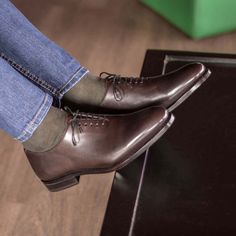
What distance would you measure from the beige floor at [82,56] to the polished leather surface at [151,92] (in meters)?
0.30

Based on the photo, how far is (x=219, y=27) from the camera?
1549 mm

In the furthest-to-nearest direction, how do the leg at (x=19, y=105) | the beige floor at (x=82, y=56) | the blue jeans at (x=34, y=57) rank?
the beige floor at (x=82, y=56) → the blue jeans at (x=34, y=57) → the leg at (x=19, y=105)

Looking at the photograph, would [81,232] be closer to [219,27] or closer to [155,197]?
[155,197]

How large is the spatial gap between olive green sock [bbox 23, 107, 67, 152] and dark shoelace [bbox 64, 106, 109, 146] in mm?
15

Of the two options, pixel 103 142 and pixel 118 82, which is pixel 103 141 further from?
pixel 118 82

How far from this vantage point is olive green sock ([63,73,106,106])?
0.85 metres

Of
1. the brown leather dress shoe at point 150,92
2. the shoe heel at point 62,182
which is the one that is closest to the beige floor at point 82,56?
the shoe heel at point 62,182

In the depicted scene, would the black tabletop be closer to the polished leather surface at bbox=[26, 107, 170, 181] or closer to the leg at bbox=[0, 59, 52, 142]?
the polished leather surface at bbox=[26, 107, 170, 181]

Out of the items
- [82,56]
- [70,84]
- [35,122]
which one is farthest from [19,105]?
[82,56]

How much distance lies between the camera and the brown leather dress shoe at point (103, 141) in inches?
30.5

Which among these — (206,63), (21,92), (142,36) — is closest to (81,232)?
(21,92)

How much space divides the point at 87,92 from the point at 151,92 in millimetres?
131

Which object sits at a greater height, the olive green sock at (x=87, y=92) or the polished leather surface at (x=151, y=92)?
the olive green sock at (x=87, y=92)

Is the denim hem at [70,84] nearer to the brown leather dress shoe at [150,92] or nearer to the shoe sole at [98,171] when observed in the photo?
the brown leather dress shoe at [150,92]
